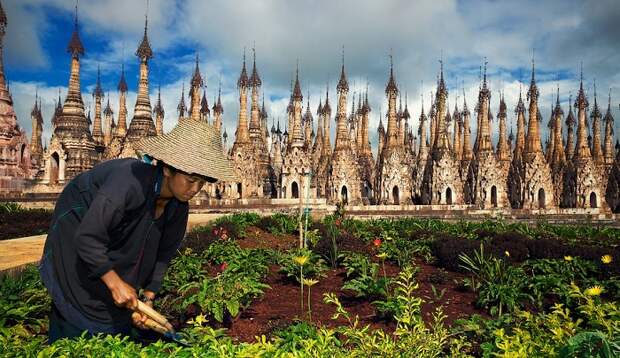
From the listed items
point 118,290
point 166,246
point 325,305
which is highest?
point 166,246

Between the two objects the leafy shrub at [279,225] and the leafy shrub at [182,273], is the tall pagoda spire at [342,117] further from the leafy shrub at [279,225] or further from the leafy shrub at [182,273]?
the leafy shrub at [182,273]

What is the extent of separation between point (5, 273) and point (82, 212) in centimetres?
259

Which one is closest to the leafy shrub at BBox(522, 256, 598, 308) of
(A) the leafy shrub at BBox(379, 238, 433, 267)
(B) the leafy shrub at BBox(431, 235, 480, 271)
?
(B) the leafy shrub at BBox(431, 235, 480, 271)

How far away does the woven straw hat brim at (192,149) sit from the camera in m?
2.87

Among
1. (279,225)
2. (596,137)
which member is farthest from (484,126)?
(279,225)

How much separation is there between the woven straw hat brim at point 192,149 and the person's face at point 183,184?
4.0 inches

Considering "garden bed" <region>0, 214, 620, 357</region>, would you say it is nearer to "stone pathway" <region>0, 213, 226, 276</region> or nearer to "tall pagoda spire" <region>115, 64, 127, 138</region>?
"stone pathway" <region>0, 213, 226, 276</region>

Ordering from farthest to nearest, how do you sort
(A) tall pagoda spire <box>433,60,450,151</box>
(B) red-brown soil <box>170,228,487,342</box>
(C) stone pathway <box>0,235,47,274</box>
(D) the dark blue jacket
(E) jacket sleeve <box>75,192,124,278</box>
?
(A) tall pagoda spire <box>433,60,450,151</box> → (C) stone pathway <box>0,235,47,274</box> → (B) red-brown soil <box>170,228,487,342</box> → (D) the dark blue jacket → (E) jacket sleeve <box>75,192,124,278</box>

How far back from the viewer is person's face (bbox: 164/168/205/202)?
2934 mm

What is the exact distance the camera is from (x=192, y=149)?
2.97 metres

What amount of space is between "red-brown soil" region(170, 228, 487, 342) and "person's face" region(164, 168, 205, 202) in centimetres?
191

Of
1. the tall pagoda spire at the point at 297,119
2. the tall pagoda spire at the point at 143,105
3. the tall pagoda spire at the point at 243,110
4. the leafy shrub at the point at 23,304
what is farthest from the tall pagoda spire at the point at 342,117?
the leafy shrub at the point at 23,304

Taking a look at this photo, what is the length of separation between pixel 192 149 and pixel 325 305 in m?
3.23

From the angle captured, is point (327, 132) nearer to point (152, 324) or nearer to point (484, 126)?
point (484, 126)
